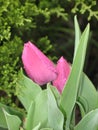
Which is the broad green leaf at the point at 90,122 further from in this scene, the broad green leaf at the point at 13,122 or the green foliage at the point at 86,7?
the green foliage at the point at 86,7

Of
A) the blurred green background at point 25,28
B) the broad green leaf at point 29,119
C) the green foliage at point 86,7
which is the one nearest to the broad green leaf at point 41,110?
the broad green leaf at point 29,119

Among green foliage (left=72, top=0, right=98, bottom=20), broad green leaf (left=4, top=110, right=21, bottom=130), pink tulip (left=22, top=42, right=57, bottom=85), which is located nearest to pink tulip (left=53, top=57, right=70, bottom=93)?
pink tulip (left=22, top=42, right=57, bottom=85)

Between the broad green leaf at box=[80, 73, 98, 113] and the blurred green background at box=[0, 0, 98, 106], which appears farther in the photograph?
the blurred green background at box=[0, 0, 98, 106]

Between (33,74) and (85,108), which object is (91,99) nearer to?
(85,108)

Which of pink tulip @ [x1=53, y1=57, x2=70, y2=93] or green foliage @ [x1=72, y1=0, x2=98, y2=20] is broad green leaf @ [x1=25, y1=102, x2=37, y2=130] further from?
green foliage @ [x1=72, y1=0, x2=98, y2=20]

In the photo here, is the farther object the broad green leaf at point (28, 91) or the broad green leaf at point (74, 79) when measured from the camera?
the broad green leaf at point (28, 91)
